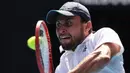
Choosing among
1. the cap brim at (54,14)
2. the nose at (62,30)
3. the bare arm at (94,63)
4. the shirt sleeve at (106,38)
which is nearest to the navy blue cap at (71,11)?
the cap brim at (54,14)

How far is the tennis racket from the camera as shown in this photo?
3.89 metres

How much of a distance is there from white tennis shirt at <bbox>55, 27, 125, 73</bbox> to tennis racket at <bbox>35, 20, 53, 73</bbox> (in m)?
0.11

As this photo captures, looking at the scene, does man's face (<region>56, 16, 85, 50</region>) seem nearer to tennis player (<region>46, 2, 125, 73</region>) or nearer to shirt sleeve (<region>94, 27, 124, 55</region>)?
tennis player (<region>46, 2, 125, 73</region>)

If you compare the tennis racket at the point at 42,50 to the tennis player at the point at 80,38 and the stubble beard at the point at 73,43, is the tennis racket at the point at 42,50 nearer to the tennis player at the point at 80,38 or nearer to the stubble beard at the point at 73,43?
the tennis player at the point at 80,38

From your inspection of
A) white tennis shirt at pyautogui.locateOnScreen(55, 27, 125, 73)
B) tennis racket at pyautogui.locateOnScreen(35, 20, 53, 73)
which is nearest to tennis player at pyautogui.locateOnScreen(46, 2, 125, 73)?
white tennis shirt at pyautogui.locateOnScreen(55, 27, 125, 73)

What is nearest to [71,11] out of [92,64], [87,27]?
[87,27]

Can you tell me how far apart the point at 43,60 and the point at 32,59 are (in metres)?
4.69

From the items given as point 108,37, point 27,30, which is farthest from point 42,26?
point 27,30

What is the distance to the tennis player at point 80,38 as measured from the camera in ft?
11.6

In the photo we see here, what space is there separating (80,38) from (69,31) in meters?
0.16

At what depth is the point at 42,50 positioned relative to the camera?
4.18 meters

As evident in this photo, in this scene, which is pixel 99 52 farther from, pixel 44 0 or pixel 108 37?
pixel 44 0

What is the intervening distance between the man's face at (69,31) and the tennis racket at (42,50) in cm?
18

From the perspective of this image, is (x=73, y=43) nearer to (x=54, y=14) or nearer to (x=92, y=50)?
(x=92, y=50)
